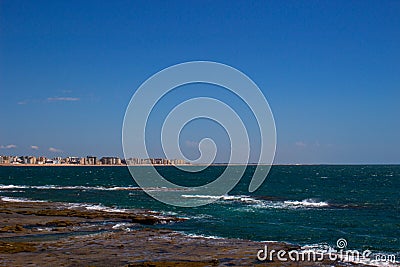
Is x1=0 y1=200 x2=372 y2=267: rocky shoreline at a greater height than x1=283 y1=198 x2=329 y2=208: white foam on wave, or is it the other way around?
x1=283 y1=198 x2=329 y2=208: white foam on wave

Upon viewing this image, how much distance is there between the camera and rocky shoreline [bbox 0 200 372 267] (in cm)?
2683

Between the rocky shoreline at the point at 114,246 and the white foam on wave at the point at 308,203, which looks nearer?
the rocky shoreline at the point at 114,246

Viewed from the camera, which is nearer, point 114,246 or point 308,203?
point 114,246

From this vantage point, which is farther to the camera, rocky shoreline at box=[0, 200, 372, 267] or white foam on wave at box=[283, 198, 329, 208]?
white foam on wave at box=[283, 198, 329, 208]

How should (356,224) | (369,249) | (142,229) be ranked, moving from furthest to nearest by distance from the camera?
1. (356,224)
2. (142,229)
3. (369,249)

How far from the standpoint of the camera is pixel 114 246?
103 ft

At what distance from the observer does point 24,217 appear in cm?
4778

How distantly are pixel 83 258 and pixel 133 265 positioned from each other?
386cm

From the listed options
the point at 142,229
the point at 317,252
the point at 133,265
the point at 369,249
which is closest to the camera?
the point at 133,265

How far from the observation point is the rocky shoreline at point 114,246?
26828 mm

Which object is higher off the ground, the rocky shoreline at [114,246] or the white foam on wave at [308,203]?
the white foam on wave at [308,203]

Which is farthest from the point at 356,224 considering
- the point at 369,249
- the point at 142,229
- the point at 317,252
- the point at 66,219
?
the point at 66,219

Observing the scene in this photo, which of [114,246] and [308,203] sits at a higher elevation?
[308,203]

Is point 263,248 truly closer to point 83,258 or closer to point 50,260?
point 83,258
